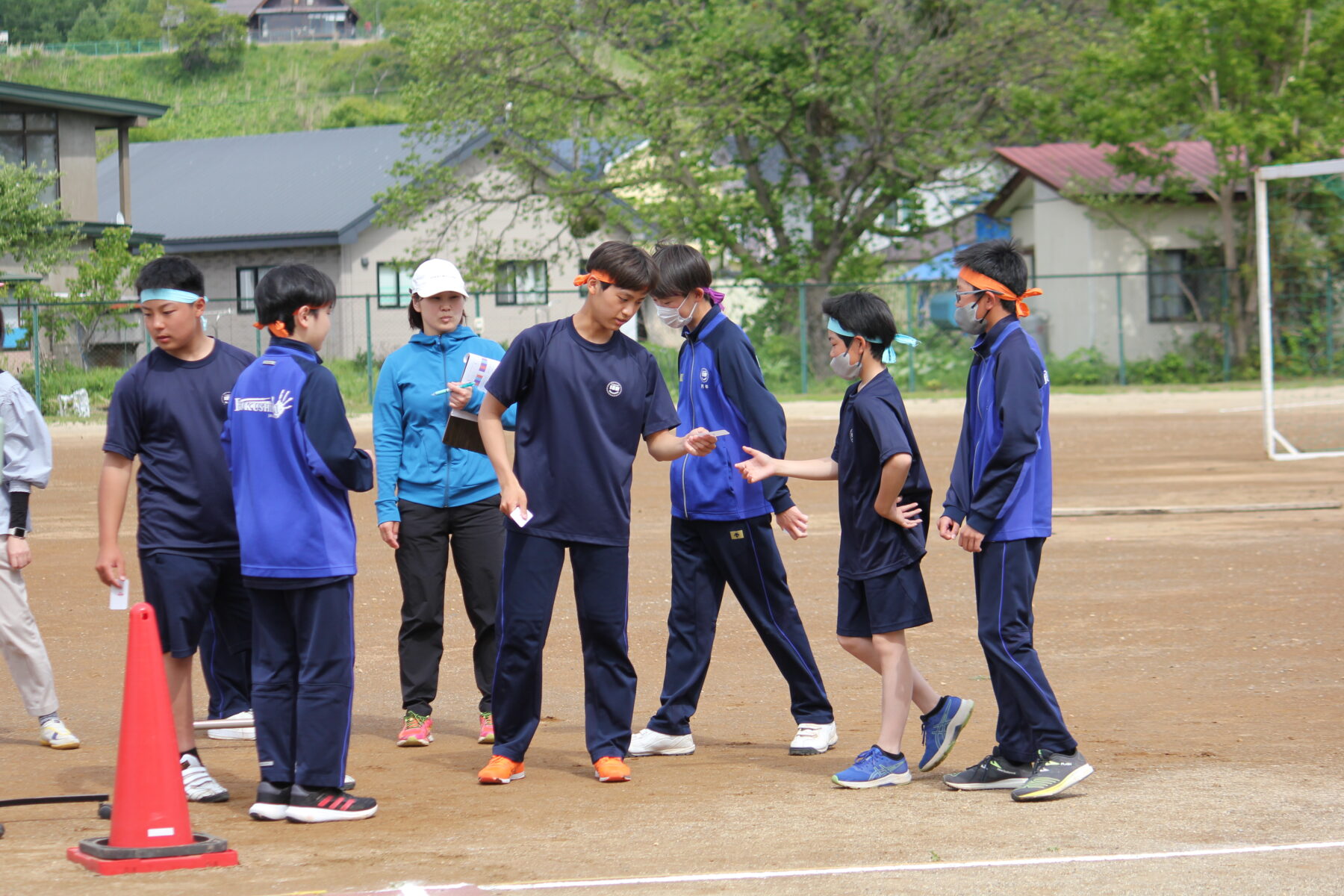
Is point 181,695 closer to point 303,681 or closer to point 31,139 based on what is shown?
point 303,681

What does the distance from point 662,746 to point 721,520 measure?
94 centimetres

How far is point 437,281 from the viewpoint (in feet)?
21.0

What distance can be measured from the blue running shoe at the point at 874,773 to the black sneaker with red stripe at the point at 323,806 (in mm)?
1654

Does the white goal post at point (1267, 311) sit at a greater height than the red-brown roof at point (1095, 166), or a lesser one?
lesser

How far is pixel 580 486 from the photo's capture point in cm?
561

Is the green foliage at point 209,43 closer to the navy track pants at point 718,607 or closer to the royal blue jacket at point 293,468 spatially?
the navy track pants at point 718,607

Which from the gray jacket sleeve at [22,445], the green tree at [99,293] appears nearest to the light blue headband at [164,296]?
the gray jacket sleeve at [22,445]

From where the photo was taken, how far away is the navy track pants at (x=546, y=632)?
5.62 m

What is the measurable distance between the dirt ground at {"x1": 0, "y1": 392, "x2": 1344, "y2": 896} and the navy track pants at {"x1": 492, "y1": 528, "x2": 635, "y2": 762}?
0.70ft

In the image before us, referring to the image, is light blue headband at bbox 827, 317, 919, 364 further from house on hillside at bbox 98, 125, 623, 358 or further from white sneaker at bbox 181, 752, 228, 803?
house on hillside at bbox 98, 125, 623, 358

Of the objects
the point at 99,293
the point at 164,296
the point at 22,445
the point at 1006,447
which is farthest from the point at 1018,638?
the point at 99,293

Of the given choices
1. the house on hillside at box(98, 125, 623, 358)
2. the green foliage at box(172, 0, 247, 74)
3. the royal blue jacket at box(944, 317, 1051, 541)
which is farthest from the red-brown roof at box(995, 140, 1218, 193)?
the green foliage at box(172, 0, 247, 74)

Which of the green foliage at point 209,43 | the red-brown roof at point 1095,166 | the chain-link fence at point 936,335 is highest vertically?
the green foliage at point 209,43

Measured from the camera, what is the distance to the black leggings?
→ 6422 millimetres
